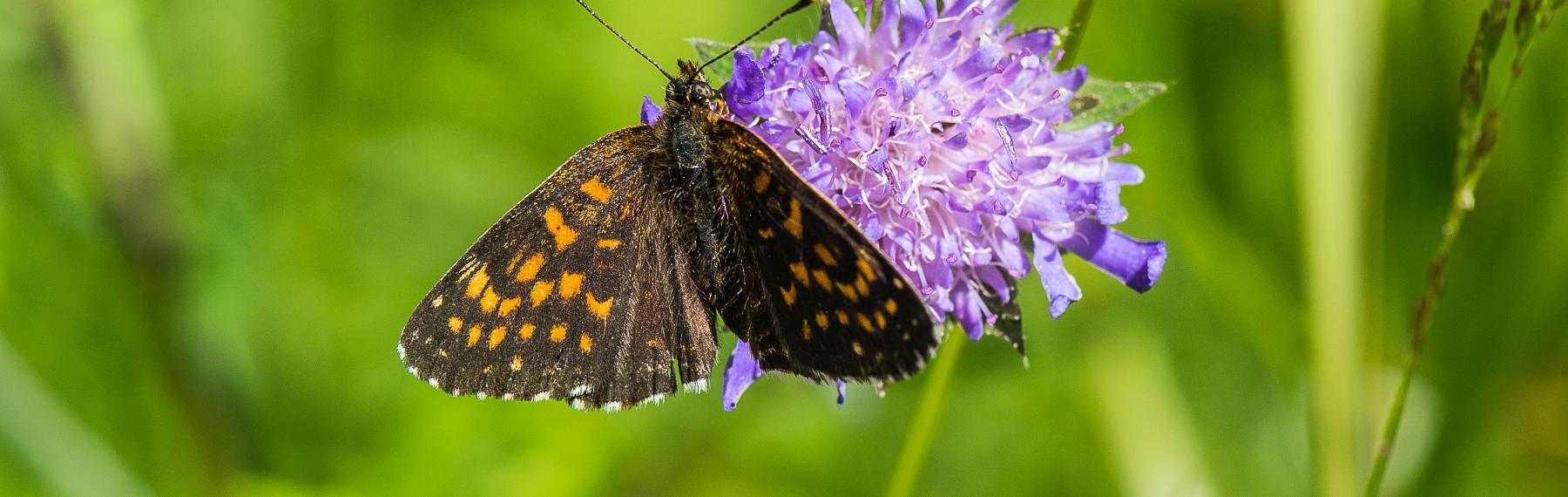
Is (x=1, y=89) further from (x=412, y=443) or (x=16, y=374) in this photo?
(x=412, y=443)

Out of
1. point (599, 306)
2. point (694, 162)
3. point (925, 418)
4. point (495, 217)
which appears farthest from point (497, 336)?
point (495, 217)

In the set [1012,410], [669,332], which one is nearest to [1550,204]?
[1012,410]

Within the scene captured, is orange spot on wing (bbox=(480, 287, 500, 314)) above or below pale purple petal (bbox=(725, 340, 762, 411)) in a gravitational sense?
above

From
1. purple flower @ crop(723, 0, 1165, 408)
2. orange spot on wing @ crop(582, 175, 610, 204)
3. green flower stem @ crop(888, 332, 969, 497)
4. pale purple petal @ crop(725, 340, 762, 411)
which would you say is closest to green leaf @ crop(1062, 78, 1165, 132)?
purple flower @ crop(723, 0, 1165, 408)

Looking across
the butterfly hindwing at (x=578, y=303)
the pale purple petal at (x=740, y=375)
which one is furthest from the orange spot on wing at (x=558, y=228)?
the pale purple petal at (x=740, y=375)

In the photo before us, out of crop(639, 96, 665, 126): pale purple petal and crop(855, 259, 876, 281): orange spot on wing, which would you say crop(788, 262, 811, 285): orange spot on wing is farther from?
crop(639, 96, 665, 126): pale purple petal

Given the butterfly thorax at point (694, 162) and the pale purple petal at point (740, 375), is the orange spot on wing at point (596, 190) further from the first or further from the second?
the pale purple petal at point (740, 375)
